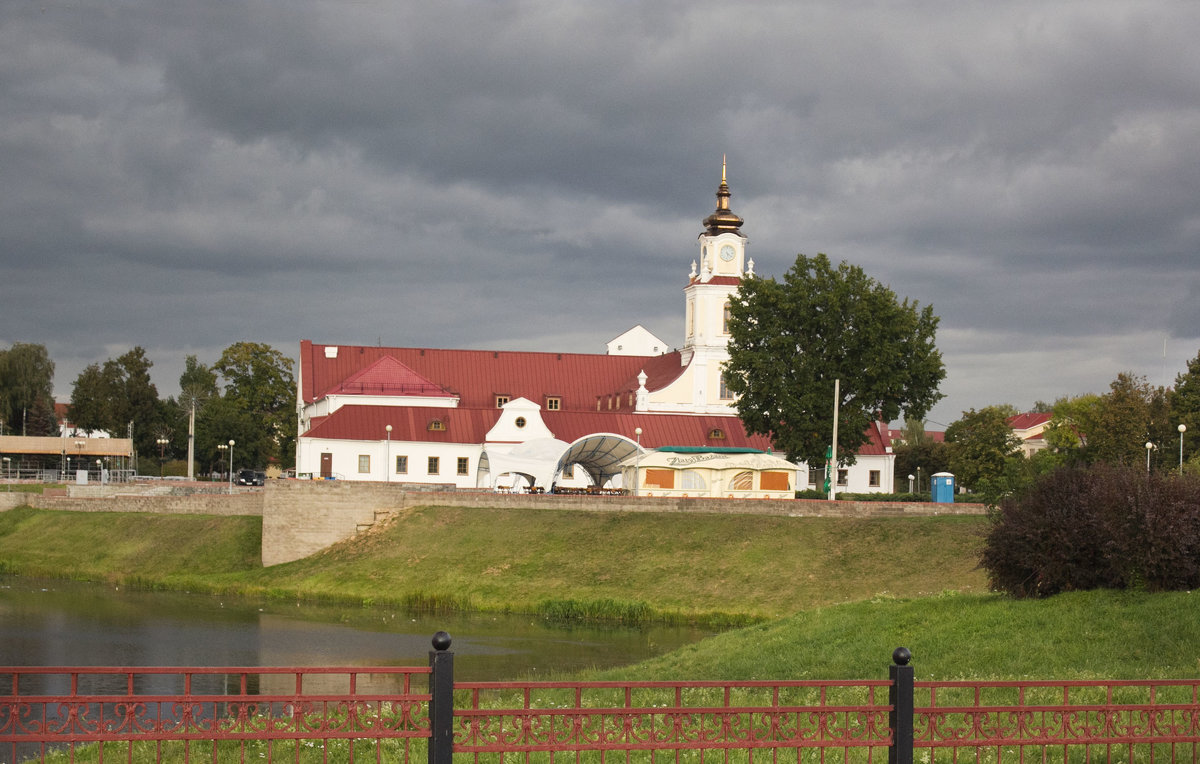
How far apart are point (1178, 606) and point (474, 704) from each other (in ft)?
47.9

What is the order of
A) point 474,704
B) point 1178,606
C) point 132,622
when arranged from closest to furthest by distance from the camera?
1. point 474,704
2. point 1178,606
3. point 132,622

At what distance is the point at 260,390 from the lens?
107000mm

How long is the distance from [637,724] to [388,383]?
73.2m

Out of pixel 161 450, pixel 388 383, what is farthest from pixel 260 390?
pixel 388 383

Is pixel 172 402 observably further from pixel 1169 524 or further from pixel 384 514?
pixel 1169 524

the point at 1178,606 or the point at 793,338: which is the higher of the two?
the point at 793,338

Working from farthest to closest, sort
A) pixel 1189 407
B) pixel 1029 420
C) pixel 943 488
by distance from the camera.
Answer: pixel 1029 420, pixel 1189 407, pixel 943 488

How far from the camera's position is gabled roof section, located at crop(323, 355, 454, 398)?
83625mm

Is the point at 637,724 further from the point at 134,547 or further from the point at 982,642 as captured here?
the point at 134,547

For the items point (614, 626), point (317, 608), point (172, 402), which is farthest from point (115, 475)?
point (614, 626)

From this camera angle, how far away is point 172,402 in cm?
12075

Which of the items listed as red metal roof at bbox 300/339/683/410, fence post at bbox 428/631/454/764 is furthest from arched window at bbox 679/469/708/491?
fence post at bbox 428/631/454/764

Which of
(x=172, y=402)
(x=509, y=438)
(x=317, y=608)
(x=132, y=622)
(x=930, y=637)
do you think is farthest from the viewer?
(x=172, y=402)

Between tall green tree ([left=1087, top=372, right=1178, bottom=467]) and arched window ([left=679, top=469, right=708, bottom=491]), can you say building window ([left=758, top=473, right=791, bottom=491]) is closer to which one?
arched window ([left=679, top=469, right=708, bottom=491])
